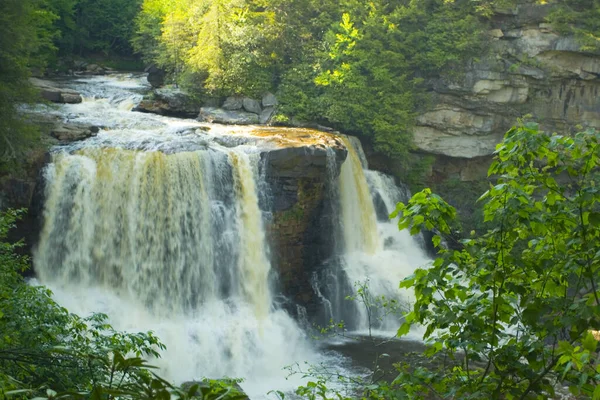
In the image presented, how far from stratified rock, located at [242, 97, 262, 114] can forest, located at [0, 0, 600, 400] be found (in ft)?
1.30

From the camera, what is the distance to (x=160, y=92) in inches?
906

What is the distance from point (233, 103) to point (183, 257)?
26.8 feet

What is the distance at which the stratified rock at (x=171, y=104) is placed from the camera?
74.1ft

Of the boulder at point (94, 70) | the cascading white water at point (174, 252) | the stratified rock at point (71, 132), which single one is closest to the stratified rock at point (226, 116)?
the cascading white water at point (174, 252)

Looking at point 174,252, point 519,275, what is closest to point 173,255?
point 174,252

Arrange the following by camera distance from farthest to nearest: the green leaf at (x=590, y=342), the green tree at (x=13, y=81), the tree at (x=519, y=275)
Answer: the green tree at (x=13, y=81), the tree at (x=519, y=275), the green leaf at (x=590, y=342)

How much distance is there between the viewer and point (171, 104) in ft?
74.5

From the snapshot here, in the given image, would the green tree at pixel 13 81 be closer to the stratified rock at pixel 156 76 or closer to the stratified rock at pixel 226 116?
the stratified rock at pixel 226 116

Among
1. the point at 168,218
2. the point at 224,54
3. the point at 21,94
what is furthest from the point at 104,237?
the point at 224,54

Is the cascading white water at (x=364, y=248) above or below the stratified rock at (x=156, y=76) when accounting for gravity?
below

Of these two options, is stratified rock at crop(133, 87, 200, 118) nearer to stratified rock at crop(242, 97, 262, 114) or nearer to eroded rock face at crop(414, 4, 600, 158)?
stratified rock at crop(242, 97, 262, 114)

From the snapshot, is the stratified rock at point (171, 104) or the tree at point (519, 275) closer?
the tree at point (519, 275)

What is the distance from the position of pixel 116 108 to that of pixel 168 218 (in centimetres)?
794

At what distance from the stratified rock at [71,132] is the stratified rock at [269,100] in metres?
6.65
